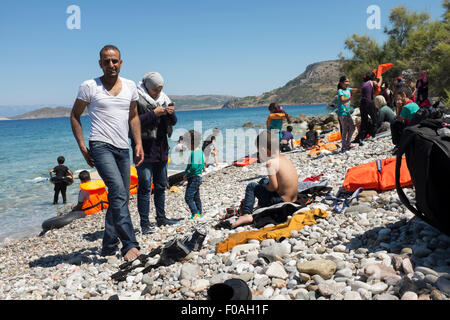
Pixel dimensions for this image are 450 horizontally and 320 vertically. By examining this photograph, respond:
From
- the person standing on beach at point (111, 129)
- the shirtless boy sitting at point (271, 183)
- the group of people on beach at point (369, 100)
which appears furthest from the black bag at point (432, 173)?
the group of people on beach at point (369, 100)

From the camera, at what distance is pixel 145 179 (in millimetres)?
4863

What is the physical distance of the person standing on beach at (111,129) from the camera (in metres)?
3.72

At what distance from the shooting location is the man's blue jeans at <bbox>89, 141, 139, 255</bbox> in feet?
12.3

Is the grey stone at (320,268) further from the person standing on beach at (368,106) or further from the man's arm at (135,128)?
the person standing on beach at (368,106)

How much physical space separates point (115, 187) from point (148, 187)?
1112 mm

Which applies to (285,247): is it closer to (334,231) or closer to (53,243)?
(334,231)

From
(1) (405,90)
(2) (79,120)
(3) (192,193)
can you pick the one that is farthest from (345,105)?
(2) (79,120)

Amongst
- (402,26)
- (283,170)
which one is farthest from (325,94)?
(283,170)

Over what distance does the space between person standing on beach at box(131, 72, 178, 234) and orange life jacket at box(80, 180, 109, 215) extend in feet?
11.6

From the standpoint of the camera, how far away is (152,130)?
4859mm

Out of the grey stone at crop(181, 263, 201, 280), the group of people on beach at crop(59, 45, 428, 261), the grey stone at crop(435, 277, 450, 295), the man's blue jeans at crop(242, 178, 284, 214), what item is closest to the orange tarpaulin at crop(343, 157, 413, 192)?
the group of people on beach at crop(59, 45, 428, 261)

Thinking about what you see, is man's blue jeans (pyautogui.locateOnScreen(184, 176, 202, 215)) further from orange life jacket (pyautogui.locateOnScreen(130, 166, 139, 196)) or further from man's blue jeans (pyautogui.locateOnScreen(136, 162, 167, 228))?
orange life jacket (pyautogui.locateOnScreen(130, 166, 139, 196))

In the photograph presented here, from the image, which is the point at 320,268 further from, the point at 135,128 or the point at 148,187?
the point at 148,187
